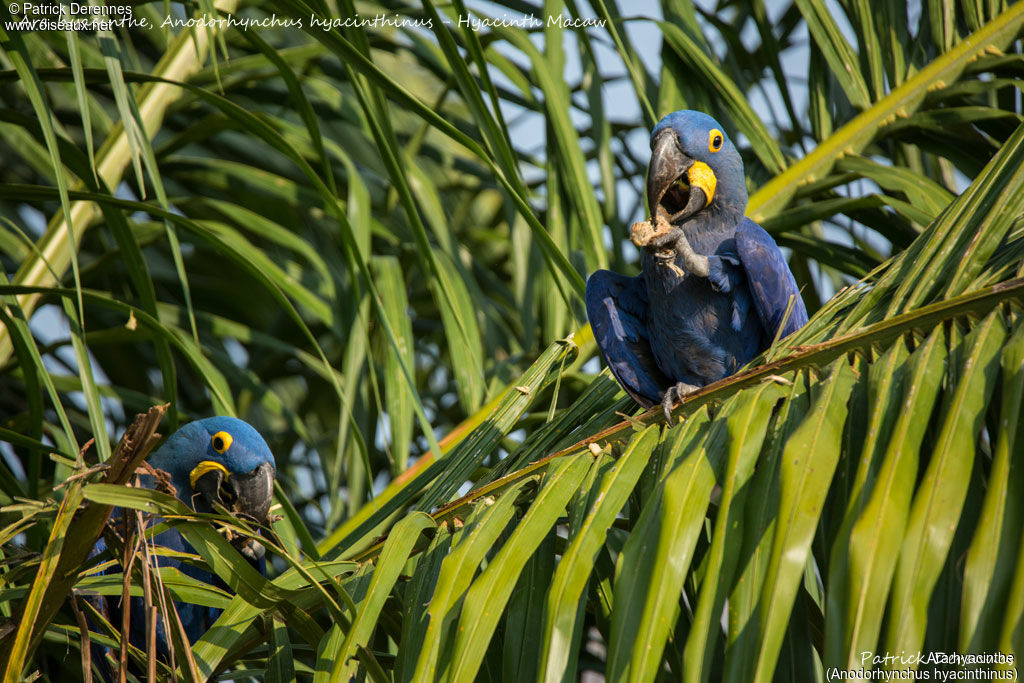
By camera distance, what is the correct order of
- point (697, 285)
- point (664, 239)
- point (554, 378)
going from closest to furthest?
1. point (664, 239)
2. point (554, 378)
3. point (697, 285)

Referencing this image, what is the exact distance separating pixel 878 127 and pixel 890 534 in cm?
184

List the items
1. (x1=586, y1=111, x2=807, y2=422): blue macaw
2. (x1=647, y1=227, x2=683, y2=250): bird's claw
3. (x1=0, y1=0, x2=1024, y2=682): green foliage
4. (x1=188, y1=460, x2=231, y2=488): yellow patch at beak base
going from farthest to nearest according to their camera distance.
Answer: (x1=188, y1=460, x2=231, y2=488): yellow patch at beak base
(x1=586, y1=111, x2=807, y2=422): blue macaw
(x1=647, y1=227, x2=683, y2=250): bird's claw
(x1=0, y1=0, x2=1024, y2=682): green foliage

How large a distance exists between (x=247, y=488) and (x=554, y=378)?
1.20 metres

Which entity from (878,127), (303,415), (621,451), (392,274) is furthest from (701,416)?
(303,415)

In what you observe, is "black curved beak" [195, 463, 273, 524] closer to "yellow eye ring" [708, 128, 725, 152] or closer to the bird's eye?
the bird's eye

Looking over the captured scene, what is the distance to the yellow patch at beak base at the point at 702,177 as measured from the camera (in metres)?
2.57

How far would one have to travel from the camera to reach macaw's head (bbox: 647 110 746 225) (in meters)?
2.55

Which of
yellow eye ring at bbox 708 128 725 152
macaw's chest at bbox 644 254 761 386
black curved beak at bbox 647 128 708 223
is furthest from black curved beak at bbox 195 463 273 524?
yellow eye ring at bbox 708 128 725 152

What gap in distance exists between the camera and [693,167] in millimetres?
2570

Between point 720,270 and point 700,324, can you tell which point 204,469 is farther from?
point 720,270

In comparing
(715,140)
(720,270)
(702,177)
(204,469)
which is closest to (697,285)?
(720,270)

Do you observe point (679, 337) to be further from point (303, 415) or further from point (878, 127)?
point (303, 415)

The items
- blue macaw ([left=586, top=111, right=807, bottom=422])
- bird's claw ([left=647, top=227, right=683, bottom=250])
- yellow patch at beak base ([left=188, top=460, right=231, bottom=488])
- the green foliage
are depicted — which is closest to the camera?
the green foliage

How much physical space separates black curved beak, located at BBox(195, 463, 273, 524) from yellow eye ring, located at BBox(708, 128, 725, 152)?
1.62 metres
